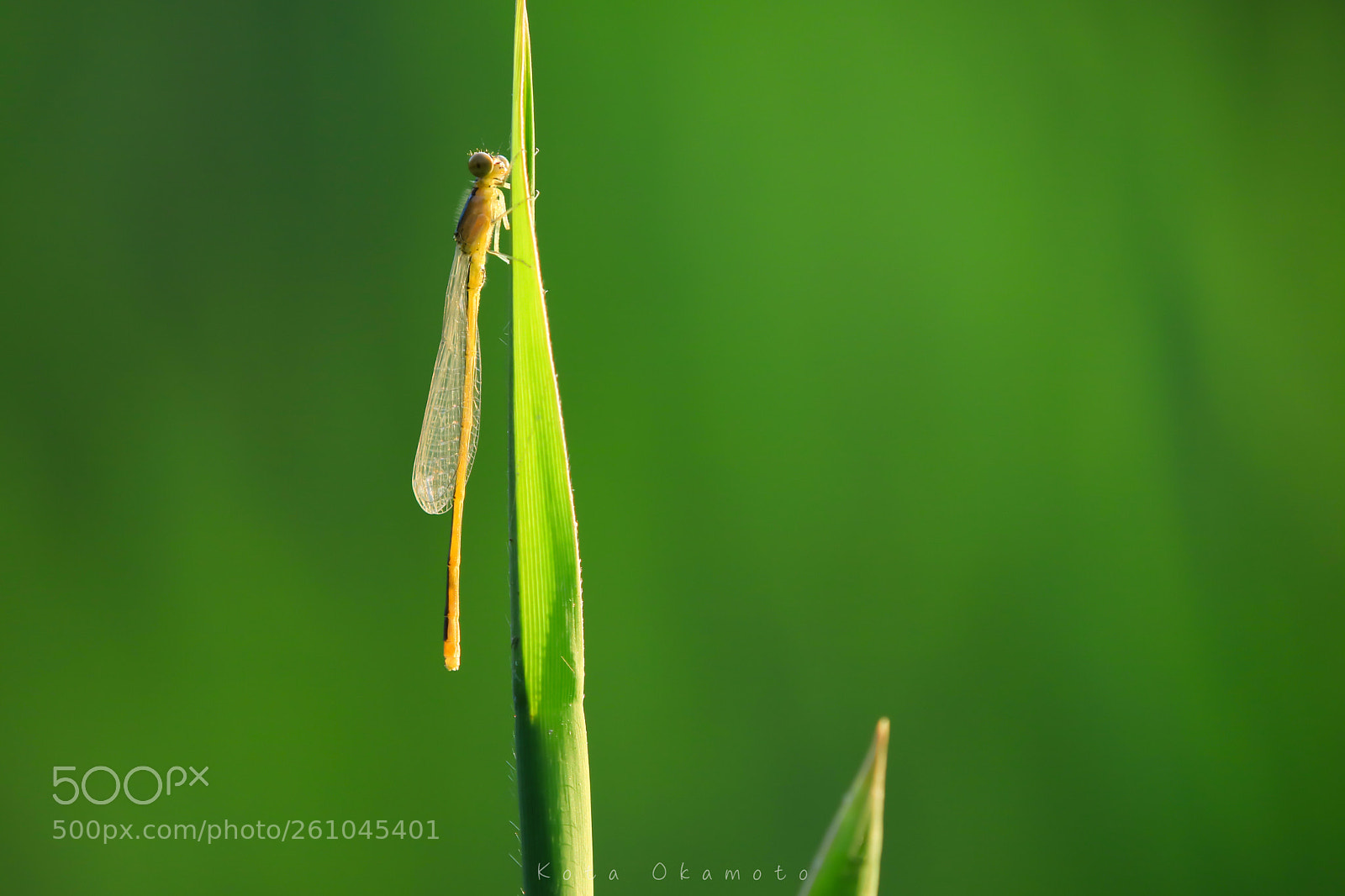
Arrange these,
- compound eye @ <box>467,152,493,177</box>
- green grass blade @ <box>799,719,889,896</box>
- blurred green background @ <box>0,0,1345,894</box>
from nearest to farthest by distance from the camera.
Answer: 1. green grass blade @ <box>799,719,889,896</box>
2. compound eye @ <box>467,152,493,177</box>
3. blurred green background @ <box>0,0,1345,894</box>

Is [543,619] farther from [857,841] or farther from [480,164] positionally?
[480,164]

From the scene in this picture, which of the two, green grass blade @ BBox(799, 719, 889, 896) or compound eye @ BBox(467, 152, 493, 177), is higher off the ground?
compound eye @ BBox(467, 152, 493, 177)

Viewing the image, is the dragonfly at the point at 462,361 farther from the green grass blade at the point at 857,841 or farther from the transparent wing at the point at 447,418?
the green grass blade at the point at 857,841

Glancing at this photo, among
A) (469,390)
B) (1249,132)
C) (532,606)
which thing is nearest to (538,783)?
(532,606)

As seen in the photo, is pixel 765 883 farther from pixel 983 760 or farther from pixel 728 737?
pixel 983 760

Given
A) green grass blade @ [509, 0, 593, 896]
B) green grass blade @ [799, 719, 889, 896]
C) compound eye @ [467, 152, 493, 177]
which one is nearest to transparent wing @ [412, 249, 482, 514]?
compound eye @ [467, 152, 493, 177]

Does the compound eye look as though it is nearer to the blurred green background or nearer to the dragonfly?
the dragonfly

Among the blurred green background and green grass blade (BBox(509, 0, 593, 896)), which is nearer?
green grass blade (BBox(509, 0, 593, 896))

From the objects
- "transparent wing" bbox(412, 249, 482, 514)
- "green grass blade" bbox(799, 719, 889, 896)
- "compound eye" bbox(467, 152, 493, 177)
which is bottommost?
"green grass blade" bbox(799, 719, 889, 896)

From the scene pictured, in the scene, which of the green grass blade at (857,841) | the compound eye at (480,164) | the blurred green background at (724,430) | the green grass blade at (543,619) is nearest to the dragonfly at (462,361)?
the compound eye at (480,164)
